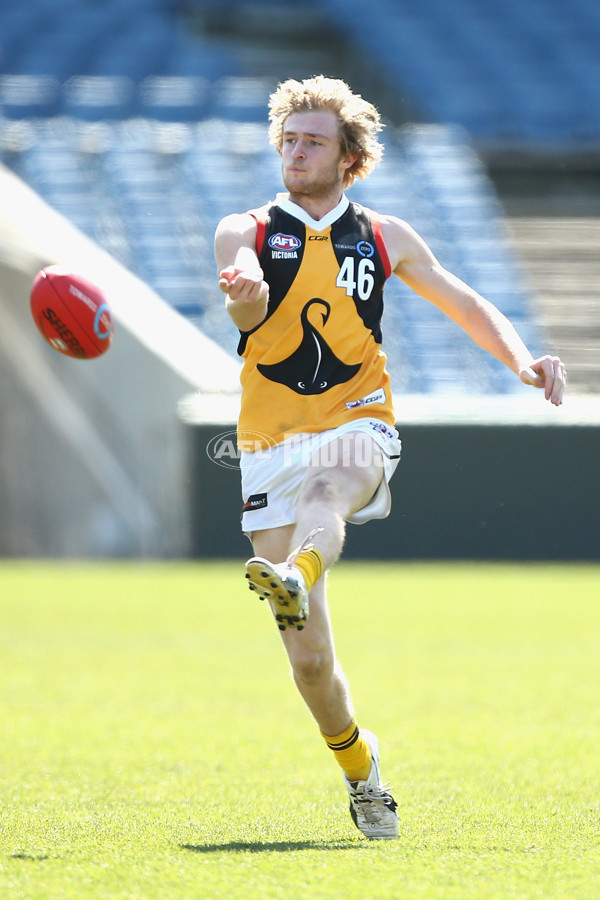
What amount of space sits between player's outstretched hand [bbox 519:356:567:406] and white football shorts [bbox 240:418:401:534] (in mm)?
482

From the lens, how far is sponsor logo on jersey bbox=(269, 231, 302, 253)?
13.4 ft

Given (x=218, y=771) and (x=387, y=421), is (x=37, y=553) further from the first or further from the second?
(x=387, y=421)

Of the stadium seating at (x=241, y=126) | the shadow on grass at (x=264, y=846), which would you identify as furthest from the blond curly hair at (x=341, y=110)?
the stadium seating at (x=241, y=126)

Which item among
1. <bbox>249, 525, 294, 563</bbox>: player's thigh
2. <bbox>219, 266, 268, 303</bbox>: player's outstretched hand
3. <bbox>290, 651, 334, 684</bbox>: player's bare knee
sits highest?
<bbox>219, 266, 268, 303</bbox>: player's outstretched hand

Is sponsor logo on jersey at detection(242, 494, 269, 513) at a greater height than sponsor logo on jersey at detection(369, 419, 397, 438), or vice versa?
sponsor logo on jersey at detection(369, 419, 397, 438)

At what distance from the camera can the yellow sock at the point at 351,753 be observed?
3949mm

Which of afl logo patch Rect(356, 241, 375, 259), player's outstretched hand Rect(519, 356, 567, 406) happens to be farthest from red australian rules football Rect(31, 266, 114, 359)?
player's outstretched hand Rect(519, 356, 567, 406)

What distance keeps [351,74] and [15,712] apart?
1677cm

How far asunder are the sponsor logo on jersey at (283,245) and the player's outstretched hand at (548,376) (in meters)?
0.82

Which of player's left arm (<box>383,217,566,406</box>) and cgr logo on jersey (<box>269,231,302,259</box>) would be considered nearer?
cgr logo on jersey (<box>269,231,302,259</box>)

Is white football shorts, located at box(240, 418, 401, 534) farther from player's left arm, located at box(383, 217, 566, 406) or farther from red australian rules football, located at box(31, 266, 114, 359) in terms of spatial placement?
red australian rules football, located at box(31, 266, 114, 359)

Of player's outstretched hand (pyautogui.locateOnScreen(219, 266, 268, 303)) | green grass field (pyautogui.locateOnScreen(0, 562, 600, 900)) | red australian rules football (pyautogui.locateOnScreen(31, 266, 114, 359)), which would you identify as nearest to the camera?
green grass field (pyautogui.locateOnScreen(0, 562, 600, 900))

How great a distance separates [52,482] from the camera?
16.1 meters

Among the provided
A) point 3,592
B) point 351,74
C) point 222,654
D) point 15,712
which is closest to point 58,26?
point 351,74
